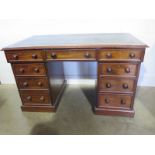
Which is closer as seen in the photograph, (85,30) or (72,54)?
(72,54)

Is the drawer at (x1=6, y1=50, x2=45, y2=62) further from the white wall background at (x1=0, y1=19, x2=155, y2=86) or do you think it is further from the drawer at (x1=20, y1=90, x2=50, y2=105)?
the white wall background at (x1=0, y1=19, x2=155, y2=86)

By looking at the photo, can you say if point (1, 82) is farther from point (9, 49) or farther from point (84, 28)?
point (84, 28)

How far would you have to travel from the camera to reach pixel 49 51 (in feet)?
4.55

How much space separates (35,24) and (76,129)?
1.49 meters

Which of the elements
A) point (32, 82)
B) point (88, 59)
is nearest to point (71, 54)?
point (88, 59)

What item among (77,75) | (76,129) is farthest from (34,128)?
(77,75)

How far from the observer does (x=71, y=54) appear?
4.51 ft

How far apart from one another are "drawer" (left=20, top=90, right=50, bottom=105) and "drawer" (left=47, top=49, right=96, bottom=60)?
45cm

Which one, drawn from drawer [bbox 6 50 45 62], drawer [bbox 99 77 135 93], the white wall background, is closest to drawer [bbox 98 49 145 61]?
drawer [bbox 99 77 135 93]

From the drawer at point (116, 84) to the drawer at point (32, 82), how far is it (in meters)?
0.61

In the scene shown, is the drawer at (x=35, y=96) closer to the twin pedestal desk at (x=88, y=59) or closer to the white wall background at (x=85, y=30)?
the twin pedestal desk at (x=88, y=59)

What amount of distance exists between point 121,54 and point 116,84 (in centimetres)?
32

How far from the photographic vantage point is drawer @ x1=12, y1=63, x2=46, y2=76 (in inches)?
58.9

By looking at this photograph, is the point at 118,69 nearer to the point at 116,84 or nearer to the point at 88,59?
the point at 116,84
